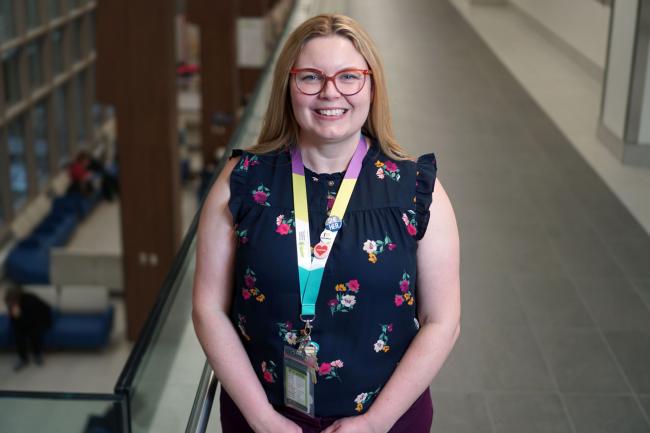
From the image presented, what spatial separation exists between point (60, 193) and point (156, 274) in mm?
12614

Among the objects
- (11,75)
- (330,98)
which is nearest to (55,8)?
(11,75)

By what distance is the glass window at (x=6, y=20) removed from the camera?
23188mm

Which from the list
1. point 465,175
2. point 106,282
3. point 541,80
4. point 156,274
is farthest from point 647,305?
point 106,282

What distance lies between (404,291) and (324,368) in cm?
34

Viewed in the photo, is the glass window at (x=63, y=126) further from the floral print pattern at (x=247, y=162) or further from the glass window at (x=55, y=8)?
the floral print pattern at (x=247, y=162)

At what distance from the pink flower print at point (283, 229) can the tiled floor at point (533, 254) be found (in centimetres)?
168

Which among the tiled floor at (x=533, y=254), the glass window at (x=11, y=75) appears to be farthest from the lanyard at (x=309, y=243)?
the glass window at (x=11, y=75)

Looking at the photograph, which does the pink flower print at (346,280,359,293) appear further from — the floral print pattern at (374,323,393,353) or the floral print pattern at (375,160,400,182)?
the floral print pattern at (375,160,400,182)

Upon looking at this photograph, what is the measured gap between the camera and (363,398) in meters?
2.98

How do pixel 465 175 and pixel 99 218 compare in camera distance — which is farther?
pixel 99 218

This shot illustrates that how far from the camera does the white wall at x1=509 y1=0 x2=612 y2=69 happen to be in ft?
50.0

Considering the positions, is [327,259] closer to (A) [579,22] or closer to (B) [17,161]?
(A) [579,22]

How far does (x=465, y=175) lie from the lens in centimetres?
915

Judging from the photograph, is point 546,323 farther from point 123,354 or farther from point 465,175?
point 123,354
